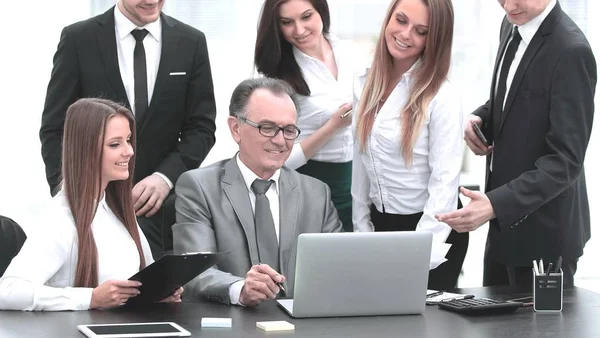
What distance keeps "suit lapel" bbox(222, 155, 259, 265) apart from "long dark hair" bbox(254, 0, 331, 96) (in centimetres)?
64

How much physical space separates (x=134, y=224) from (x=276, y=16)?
41.8 inches

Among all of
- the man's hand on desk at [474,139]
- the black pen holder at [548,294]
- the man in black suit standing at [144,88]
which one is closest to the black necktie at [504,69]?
Result: the man's hand on desk at [474,139]

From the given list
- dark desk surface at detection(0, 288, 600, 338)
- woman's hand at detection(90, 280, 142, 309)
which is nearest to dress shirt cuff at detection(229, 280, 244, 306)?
dark desk surface at detection(0, 288, 600, 338)

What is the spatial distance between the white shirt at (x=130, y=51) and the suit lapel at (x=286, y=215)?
0.67 m

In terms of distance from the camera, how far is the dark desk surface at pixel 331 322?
7.98 feet

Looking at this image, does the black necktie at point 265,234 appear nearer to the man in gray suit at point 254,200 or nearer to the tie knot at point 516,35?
the man in gray suit at point 254,200

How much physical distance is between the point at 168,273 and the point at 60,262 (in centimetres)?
34

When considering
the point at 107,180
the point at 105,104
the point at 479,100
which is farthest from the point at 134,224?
the point at 479,100

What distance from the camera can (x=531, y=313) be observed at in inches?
107

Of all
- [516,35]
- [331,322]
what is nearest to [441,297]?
[331,322]

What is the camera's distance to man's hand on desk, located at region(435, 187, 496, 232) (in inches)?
119

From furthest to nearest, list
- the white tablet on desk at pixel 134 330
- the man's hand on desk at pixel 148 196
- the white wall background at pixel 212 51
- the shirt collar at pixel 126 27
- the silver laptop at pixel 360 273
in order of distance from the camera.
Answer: the white wall background at pixel 212 51 → the shirt collar at pixel 126 27 → the man's hand on desk at pixel 148 196 → the silver laptop at pixel 360 273 → the white tablet on desk at pixel 134 330

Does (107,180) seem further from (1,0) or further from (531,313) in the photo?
(1,0)

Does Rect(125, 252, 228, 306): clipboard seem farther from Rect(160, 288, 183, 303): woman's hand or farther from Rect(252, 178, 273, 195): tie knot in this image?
Rect(252, 178, 273, 195): tie knot
